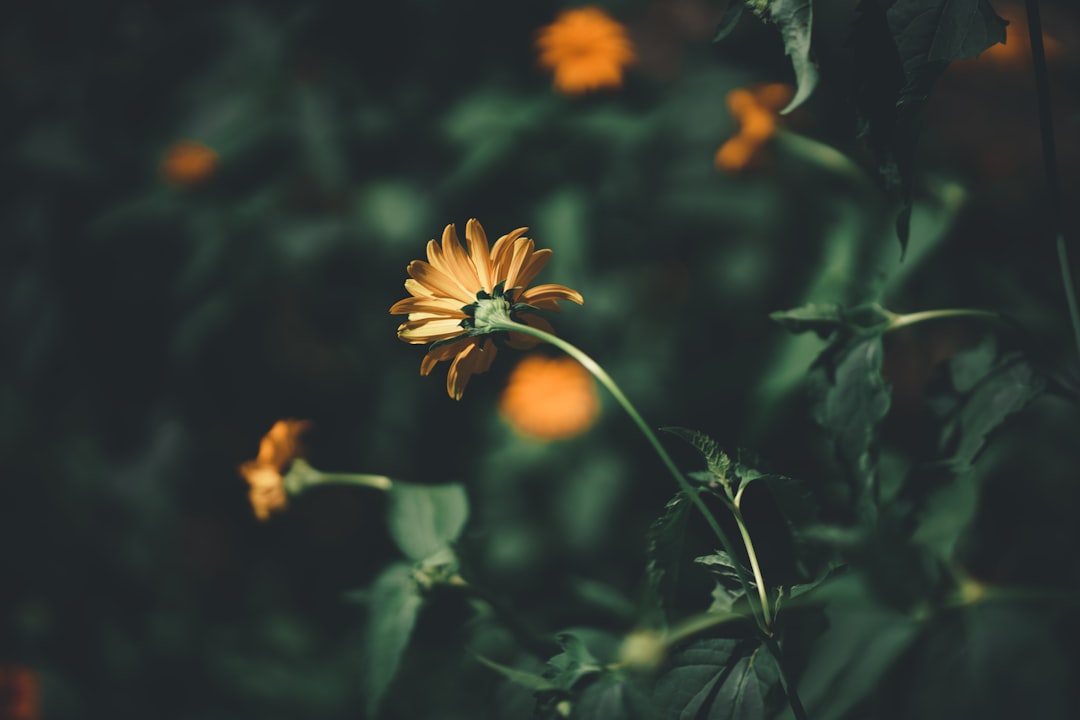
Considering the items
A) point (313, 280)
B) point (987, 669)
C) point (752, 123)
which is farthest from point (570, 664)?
point (313, 280)

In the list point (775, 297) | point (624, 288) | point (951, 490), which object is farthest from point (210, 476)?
point (951, 490)

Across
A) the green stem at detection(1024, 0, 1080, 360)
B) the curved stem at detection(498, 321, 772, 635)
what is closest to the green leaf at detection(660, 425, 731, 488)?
the curved stem at detection(498, 321, 772, 635)

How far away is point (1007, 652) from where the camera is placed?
64cm

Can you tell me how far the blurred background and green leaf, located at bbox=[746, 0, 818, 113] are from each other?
31.2 inches

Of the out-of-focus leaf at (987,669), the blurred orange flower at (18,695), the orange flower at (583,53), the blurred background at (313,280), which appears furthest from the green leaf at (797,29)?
the blurred orange flower at (18,695)

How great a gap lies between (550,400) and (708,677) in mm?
1122

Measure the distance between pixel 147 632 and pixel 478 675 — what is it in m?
1.12

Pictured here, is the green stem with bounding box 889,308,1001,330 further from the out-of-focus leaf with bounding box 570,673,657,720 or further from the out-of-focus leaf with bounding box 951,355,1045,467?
the out-of-focus leaf with bounding box 570,673,657,720

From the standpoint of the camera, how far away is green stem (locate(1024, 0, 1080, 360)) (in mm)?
429

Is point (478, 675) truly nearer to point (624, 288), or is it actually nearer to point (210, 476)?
point (624, 288)

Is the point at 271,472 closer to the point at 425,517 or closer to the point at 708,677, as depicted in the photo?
the point at 425,517

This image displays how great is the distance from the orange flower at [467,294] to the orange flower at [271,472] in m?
0.25

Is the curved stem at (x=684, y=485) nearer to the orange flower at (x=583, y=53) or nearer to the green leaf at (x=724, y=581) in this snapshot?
the green leaf at (x=724, y=581)

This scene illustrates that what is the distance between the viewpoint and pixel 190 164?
1.58 metres
